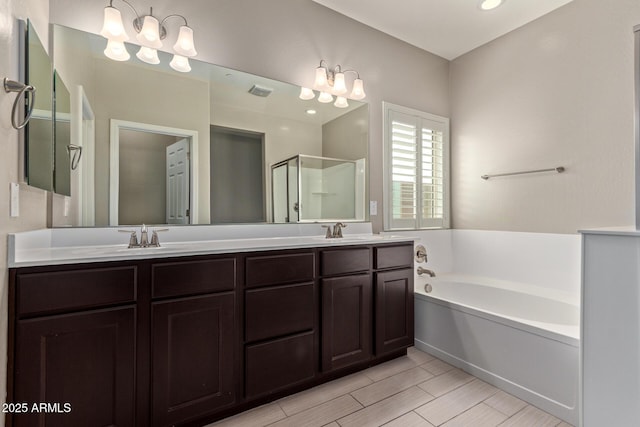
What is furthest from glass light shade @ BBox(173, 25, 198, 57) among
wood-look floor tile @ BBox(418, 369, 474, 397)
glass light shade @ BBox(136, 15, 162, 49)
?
wood-look floor tile @ BBox(418, 369, 474, 397)

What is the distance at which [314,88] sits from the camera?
2.44 m

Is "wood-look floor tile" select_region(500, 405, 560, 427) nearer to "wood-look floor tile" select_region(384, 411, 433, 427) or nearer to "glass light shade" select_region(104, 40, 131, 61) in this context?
"wood-look floor tile" select_region(384, 411, 433, 427)

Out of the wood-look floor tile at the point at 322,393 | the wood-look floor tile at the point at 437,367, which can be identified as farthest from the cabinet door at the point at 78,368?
the wood-look floor tile at the point at 437,367

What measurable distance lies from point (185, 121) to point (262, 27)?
36.0 inches

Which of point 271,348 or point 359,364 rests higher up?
point 271,348

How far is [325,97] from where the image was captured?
2510mm

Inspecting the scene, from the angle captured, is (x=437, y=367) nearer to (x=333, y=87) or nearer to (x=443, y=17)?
(x=333, y=87)

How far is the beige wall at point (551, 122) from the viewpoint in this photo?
212 cm

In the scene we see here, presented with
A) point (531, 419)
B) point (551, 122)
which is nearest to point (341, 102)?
point (551, 122)

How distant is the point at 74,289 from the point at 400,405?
1.68 metres

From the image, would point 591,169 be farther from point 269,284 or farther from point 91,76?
point 91,76

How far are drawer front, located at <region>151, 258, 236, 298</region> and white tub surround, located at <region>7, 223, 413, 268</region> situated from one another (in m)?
0.05

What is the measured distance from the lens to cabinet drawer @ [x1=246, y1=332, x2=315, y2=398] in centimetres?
159

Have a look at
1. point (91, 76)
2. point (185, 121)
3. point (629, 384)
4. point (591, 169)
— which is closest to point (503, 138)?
point (591, 169)
